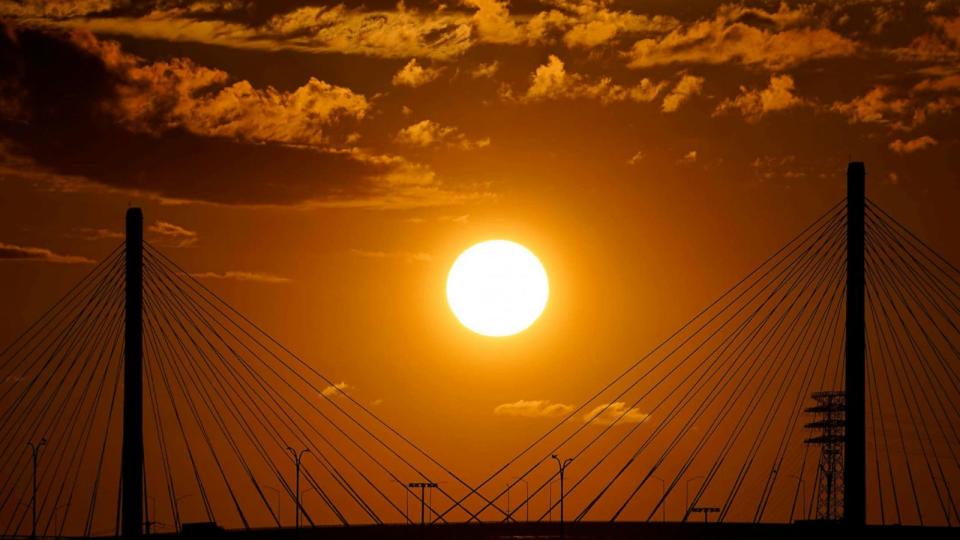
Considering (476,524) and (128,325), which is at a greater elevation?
(128,325)

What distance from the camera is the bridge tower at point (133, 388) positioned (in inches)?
3536

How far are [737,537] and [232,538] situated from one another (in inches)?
1522

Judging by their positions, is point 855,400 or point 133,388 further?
point 133,388

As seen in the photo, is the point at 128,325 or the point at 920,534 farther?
the point at 920,534

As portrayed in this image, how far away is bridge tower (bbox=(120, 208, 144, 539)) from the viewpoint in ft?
295

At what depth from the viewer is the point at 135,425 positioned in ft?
296

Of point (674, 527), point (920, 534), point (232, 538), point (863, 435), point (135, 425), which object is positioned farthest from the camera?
point (674, 527)

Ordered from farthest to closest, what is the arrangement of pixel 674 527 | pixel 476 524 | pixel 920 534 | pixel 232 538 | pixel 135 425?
pixel 476 524 → pixel 674 527 → pixel 232 538 → pixel 920 534 → pixel 135 425

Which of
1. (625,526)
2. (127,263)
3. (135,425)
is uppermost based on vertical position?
(127,263)

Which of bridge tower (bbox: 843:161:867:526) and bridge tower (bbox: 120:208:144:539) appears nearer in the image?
bridge tower (bbox: 843:161:867:526)

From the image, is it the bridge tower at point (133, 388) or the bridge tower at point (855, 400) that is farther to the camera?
the bridge tower at point (133, 388)

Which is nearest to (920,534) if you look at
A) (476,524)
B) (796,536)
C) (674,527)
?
(796,536)

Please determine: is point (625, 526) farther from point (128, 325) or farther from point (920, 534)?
point (128, 325)

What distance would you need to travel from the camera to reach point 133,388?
3588 inches
